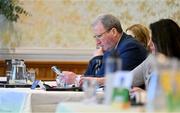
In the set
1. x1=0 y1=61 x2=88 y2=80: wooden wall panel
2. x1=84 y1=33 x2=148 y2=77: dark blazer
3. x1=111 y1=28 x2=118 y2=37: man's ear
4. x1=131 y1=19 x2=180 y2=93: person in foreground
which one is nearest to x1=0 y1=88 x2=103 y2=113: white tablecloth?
x1=131 y1=19 x2=180 y2=93: person in foreground

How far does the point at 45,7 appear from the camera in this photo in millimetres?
5215

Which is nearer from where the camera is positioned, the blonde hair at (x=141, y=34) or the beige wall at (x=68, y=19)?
the blonde hair at (x=141, y=34)

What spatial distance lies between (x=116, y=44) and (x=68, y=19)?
74.1 inches

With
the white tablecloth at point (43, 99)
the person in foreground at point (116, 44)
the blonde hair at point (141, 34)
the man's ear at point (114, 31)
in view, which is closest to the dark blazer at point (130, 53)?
the person in foreground at point (116, 44)

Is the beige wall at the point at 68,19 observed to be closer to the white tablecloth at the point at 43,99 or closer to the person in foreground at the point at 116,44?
the person in foreground at the point at 116,44

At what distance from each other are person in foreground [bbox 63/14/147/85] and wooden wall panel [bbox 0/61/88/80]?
1.55 m

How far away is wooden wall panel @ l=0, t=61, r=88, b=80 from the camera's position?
517 cm

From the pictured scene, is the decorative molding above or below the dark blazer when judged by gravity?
above

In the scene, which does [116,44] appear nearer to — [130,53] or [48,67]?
[130,53]

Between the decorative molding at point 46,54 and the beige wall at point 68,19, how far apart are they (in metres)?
0.05

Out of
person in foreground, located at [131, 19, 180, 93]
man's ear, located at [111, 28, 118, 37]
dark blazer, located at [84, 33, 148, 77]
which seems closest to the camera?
person in foreground, located at [131, 19, 180, 93]

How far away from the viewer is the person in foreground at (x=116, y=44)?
3.23m

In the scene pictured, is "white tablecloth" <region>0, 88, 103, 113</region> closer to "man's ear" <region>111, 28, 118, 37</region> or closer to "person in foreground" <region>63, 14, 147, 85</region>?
"person in foreground" <region>63, 14, 147, 85</region>

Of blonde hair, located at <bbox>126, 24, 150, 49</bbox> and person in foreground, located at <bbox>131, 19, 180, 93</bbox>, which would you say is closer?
person in foreground, located at <bbox>131, 19, 180, 93</bbox>
